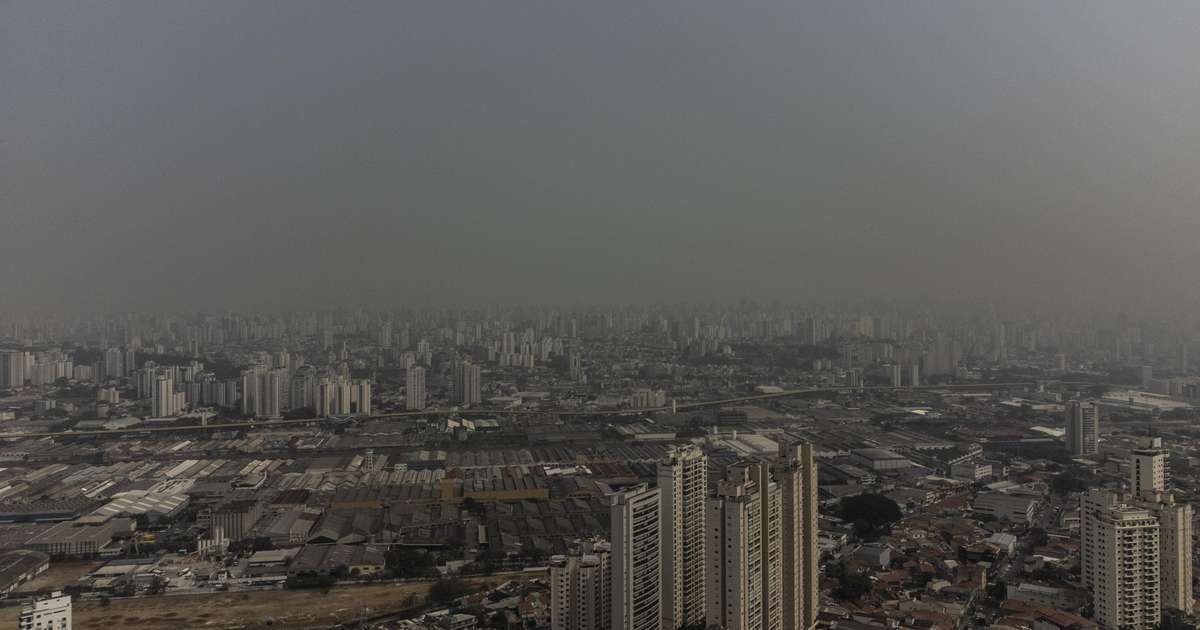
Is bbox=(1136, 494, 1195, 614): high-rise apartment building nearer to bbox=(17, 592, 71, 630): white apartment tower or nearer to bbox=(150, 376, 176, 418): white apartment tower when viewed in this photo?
bbox=(17, 592, 71, 630): white apartment tower

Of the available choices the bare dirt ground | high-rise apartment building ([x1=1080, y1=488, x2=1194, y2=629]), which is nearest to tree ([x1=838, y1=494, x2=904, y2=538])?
high-rise apartment building ([x1=1080, y1=488, x2=1194, y2=629])

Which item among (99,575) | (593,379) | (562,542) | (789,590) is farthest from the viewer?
(593,379)

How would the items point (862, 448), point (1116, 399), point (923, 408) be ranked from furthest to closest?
point (923, 408), point (1116, 399), point (862, 448)

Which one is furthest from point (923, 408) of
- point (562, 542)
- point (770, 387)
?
point (562, 542)

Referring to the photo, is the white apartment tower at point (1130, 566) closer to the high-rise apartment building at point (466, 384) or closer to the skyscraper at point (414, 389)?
the skyscraper at point (414, 389)

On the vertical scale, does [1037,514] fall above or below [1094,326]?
below

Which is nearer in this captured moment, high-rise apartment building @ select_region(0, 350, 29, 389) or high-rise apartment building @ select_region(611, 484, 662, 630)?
high-rise apartment building @ select_region(611, 484, 662, 630)

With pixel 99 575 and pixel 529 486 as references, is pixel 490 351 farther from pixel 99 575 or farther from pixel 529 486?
pixel 99 575
